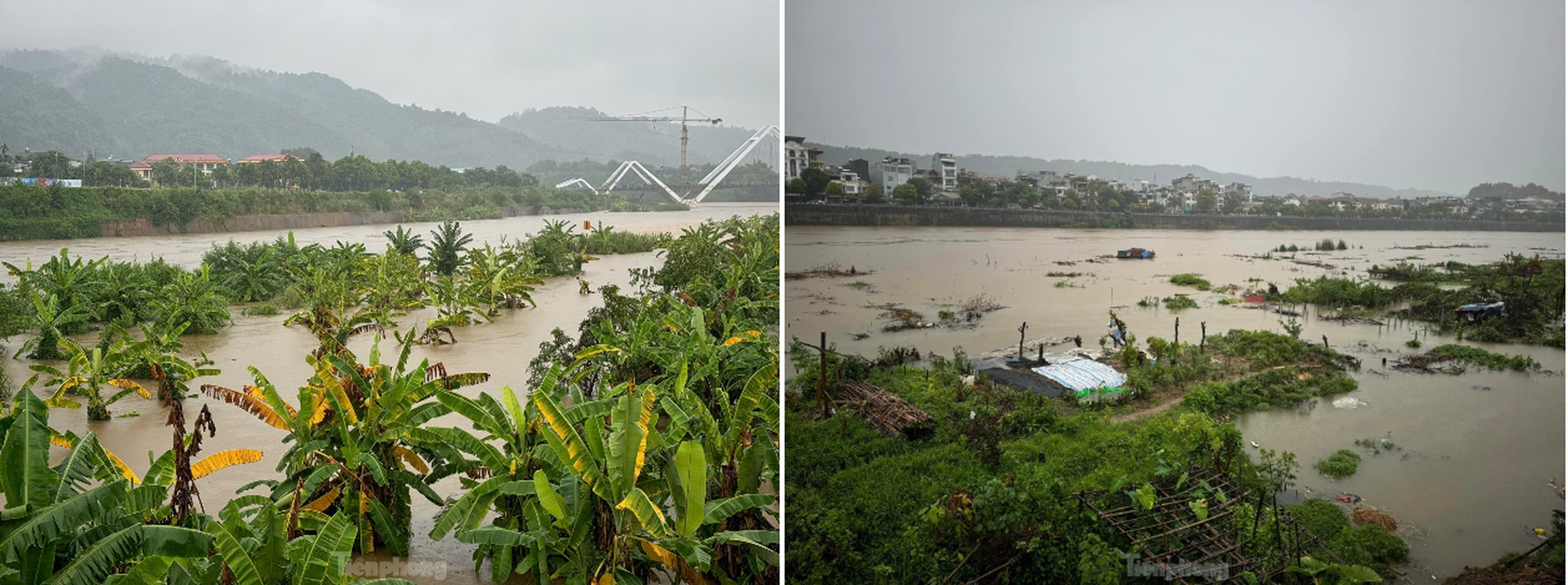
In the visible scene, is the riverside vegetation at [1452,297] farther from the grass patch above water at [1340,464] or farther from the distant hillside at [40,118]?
the distant hillside at [40,118]

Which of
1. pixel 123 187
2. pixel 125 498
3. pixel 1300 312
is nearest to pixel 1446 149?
pixel 1300 312

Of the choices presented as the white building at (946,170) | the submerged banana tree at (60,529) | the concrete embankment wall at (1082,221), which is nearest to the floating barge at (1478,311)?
the concrete embankment wall at (1082,221)

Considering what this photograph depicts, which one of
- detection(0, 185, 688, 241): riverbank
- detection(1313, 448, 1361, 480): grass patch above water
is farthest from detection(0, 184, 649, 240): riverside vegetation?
detection(1313, 448, 1361, 480): grass patch above water

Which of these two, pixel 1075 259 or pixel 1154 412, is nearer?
pixel 1154 412

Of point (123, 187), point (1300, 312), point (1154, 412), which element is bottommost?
point (1154, 412)

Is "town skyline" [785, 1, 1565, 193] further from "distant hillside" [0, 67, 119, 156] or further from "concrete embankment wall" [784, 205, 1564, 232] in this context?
"distant hillside" [0, 67, 119, 156]

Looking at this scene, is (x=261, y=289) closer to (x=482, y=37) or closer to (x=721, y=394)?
(x=482, y=37)

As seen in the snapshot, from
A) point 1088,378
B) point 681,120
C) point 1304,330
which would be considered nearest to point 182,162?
point 681,120

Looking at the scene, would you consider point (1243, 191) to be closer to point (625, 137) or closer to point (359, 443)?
point (625, 137)
